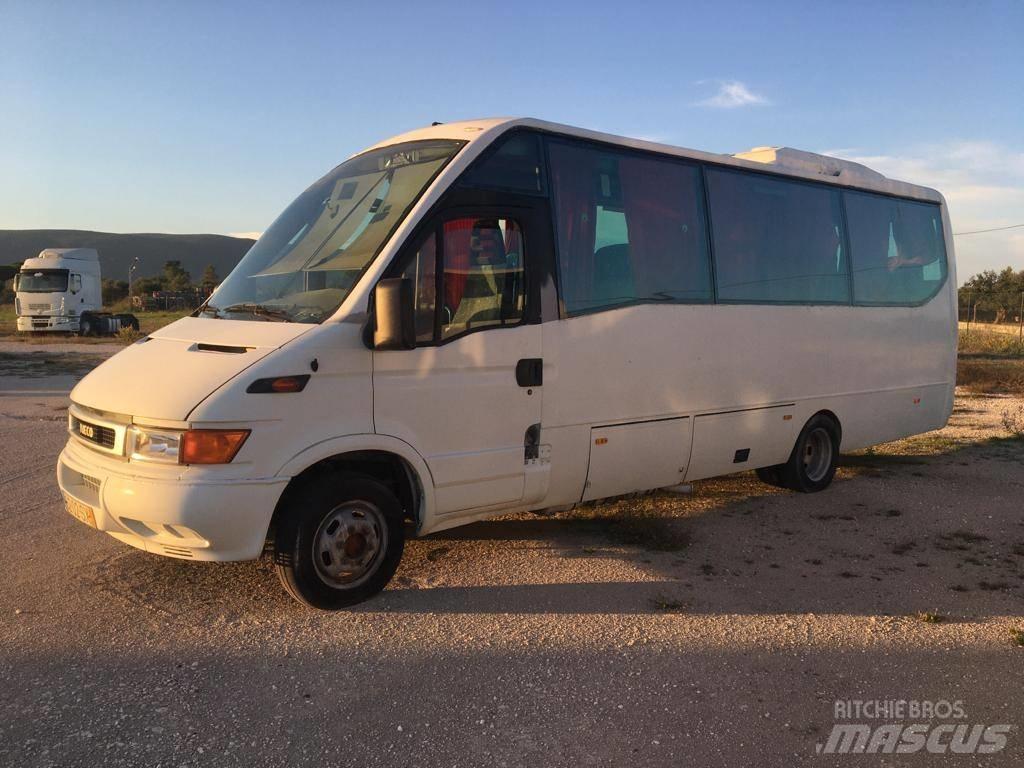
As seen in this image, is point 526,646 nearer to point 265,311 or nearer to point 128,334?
point 265,311

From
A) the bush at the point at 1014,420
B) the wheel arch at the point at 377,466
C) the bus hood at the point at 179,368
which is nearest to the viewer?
the bus hood at the point at 179,368

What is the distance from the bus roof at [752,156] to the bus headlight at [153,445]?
105 inches

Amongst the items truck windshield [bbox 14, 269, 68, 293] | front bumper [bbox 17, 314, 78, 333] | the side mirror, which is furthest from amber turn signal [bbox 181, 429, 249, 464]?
front bumper [bbox 17, 314, 78, 333]

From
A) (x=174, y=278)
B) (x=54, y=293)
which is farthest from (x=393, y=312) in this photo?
(x=174, y=278)

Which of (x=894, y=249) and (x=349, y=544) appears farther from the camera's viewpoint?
(x=894, y=249)

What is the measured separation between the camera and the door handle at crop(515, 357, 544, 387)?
5.77 metres

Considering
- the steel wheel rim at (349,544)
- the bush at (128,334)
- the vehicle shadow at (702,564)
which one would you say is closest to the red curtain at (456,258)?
the steel wheel rim at (349,544)

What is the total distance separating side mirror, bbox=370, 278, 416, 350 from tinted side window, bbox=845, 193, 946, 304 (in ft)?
18.5

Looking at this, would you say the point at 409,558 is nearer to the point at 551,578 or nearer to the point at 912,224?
the point at 551,578

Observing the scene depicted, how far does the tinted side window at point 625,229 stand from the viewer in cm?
614

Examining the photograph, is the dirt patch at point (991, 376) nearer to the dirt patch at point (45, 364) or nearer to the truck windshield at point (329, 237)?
the truck windshield at point (329, 237)

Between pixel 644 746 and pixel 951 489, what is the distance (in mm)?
6464

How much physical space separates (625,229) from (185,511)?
3793mm

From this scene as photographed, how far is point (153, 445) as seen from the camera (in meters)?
4.67
